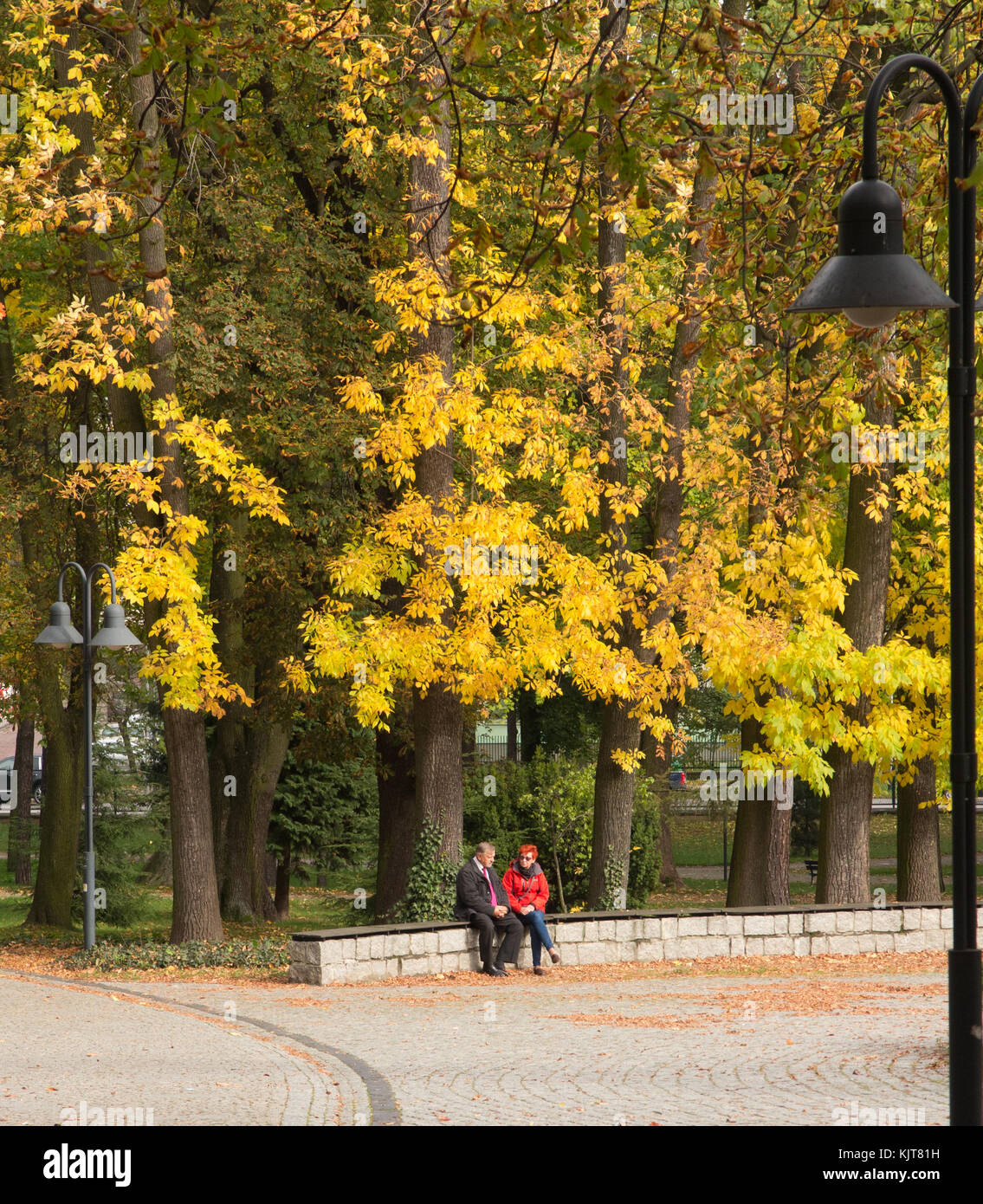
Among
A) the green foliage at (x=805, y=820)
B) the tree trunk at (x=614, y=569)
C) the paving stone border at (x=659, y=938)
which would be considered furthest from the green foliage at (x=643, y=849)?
the green foliage at (x=805, y=820)

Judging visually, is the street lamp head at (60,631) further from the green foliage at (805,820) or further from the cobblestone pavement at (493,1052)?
the green foliage at (805,820)

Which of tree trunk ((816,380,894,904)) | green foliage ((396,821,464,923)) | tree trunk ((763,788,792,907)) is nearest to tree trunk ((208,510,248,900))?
green foliage ((396,821,464,923))

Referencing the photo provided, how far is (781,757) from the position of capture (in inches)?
735

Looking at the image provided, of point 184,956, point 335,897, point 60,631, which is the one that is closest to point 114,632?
point 60,631

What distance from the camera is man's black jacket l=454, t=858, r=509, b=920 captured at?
16438 mm

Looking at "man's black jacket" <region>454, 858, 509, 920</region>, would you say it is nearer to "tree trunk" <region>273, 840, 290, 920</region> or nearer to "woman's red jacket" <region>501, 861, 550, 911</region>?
"woman's red jacket" <region>501, 861, 550, 911</region>

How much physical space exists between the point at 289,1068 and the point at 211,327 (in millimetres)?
10821

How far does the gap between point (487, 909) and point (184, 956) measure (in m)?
3.96

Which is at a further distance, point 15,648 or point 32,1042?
point 15,648

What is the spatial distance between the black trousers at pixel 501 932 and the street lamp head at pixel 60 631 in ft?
18.8

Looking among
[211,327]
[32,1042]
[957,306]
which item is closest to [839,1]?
[957,306]

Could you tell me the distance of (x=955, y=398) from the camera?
274 inches

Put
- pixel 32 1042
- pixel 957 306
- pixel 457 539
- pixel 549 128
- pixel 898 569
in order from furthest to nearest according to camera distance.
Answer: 1. pixel 898 569
2. pixel 457 539
3. pixel 32 1042
4. pixel 549 128
5. pixel 957 306
